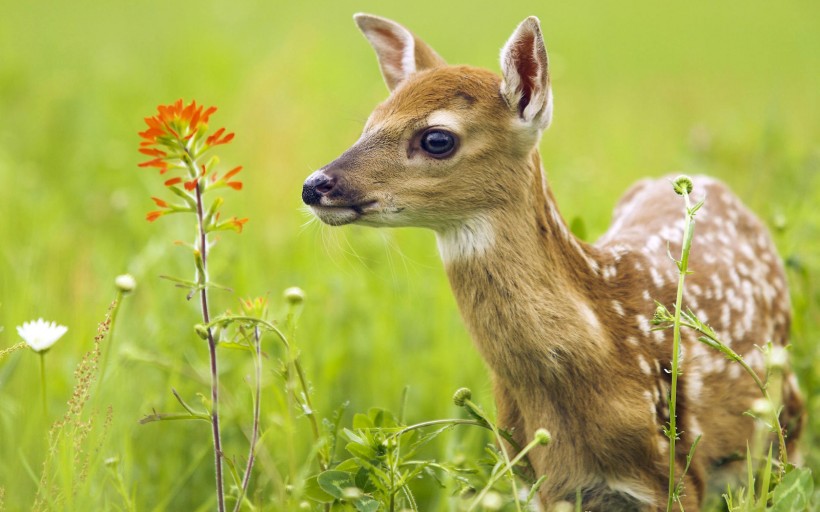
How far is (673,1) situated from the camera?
1356 cm

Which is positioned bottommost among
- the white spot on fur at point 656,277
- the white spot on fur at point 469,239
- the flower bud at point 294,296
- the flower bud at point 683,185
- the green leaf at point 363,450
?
the green leaf at point 363,450

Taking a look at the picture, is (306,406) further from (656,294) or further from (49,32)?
(49,32)

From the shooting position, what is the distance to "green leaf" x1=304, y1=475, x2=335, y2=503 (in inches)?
103

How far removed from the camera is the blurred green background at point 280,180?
3521 mm

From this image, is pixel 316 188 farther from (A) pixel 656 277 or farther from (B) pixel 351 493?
(A) pixel 656 277

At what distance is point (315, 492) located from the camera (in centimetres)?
264

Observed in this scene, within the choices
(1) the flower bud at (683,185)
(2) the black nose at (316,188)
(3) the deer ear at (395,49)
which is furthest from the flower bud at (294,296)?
(3) the deer ear at (395,49)

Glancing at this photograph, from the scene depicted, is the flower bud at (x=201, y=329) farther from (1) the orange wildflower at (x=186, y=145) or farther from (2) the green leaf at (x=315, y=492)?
(2) the green leaf at (x=315, y=492)

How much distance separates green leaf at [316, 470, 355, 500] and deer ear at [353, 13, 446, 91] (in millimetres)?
1483

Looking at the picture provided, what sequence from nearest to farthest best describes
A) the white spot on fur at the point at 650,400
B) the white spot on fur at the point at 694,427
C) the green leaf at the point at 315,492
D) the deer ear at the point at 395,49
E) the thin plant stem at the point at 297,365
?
the thin plant stem at the point at 297,365 < the green leaf at the point at 315,492 < the white spot on fur at the point at 650,400 < the white spot on fur at the point at 694,427 < the deer ear at the point at 395,49

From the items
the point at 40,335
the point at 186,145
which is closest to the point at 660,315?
the point at 186,145

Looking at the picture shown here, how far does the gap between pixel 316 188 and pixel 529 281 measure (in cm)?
65

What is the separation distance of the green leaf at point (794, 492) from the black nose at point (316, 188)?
1369mm

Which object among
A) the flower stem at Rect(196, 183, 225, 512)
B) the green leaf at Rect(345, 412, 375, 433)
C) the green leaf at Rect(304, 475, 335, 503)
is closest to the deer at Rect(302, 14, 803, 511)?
the green leaf at Rect(345, 412, 375, 433)
